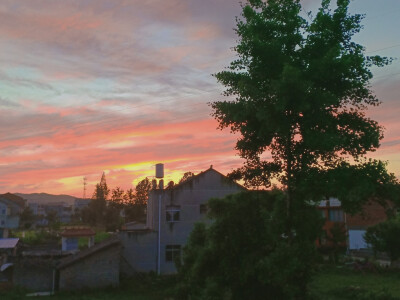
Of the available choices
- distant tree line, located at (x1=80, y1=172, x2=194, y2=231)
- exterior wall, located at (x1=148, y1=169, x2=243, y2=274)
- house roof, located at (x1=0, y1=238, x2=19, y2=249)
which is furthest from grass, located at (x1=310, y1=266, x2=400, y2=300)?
distant tree line, located at (x1=80, y1=172, x2=194, y2=231)

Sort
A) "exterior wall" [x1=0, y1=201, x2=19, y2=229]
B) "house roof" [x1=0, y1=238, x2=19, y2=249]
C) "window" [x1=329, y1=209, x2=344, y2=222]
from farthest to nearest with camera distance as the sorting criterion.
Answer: "exterior wall" [x1=0, y1=201, x2=19, y2=229]
"window" [x1=329, y1=209, x2=344, y2=222]
"house roof" [x1=0, y1=238, x2=19, y2=249]

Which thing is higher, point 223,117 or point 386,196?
point 223,117

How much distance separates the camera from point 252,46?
51.3ft

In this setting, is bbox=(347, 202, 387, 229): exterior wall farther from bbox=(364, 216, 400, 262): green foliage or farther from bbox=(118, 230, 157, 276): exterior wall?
bbox=(118, 230, 157, 276): exterior wall

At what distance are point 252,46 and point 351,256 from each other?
3431 centimetres

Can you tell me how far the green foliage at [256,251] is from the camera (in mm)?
14773

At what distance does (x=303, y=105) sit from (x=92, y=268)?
70.0ft

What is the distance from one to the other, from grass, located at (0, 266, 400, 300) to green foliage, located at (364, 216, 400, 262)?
2.29m

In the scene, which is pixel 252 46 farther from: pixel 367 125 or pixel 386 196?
pixel 386 196

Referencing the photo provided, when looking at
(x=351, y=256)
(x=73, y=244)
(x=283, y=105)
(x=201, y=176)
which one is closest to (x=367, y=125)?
(x=283, y=105)

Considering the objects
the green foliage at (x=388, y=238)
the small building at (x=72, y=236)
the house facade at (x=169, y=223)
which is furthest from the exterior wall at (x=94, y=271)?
the green foliage at (x=388, y=238)

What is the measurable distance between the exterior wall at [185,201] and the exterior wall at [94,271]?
543 centimetres

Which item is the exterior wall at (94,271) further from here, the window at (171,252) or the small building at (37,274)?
the window at (171,252)

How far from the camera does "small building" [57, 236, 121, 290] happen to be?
2750 cm
